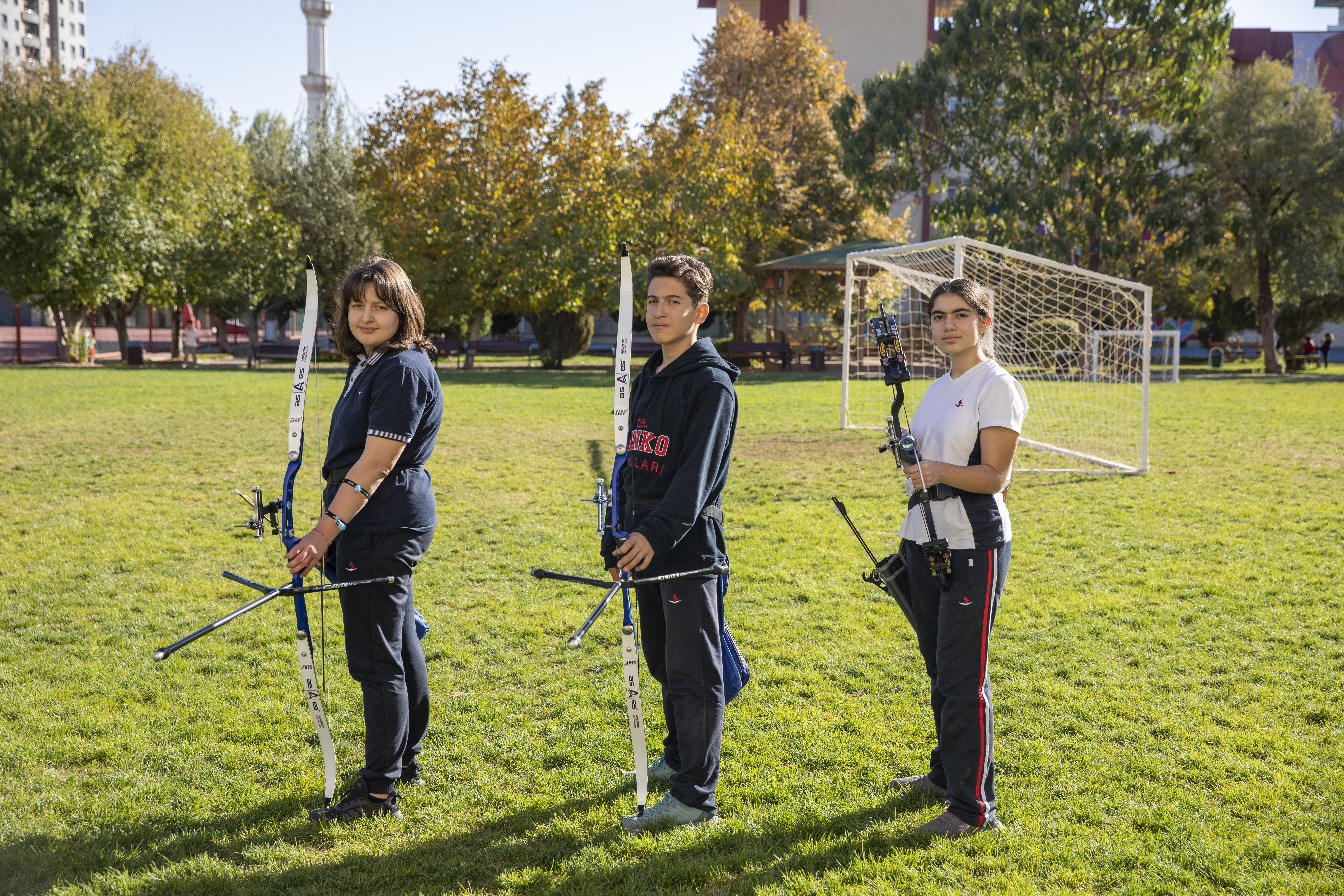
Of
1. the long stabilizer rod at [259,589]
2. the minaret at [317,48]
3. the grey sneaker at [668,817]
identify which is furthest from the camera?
the minaret at [317,48]

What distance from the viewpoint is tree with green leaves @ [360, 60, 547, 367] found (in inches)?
1043

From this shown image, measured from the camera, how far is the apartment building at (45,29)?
226ft

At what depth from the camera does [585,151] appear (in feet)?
87.9

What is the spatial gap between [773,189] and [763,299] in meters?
3.88

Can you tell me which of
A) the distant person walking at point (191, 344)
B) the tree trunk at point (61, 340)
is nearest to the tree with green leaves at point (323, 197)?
the distant person walking at point (191, 344)

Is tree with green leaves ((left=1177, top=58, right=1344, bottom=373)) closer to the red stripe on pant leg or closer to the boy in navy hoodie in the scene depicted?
the red stripe on pant leg

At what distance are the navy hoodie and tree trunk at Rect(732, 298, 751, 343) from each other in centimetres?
2882

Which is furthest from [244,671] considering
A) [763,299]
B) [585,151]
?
[763,299]

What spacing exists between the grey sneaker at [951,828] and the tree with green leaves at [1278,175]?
28.0 m

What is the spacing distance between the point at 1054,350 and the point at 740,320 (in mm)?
16883

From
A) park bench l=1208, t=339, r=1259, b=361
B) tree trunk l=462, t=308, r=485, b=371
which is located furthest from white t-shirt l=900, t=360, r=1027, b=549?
park bench l=1208, t=339, r=1259, b=361

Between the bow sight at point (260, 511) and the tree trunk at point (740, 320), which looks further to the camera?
the tree trunk at point (740, 320)

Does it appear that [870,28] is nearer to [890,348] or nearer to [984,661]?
[890,348]

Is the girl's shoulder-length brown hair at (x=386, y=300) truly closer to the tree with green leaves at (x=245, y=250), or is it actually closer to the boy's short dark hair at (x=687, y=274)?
the boy's short dark hair at (x=687, y=274)
